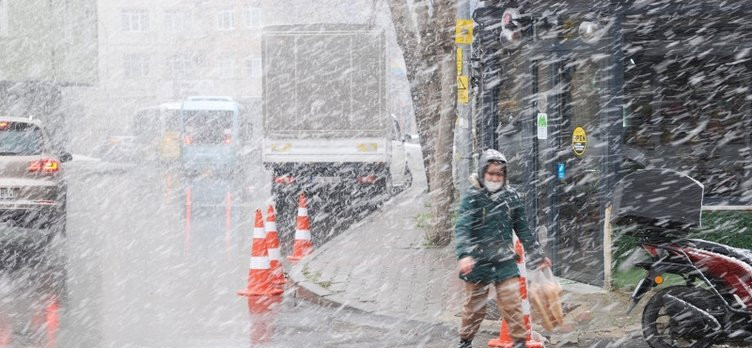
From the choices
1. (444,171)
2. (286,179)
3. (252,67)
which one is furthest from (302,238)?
(252,67)

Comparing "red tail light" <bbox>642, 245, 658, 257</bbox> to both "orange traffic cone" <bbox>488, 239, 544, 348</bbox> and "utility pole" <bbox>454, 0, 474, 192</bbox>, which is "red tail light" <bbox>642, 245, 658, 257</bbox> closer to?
"orange traffic cone" <bbox>488, 239, 544, 348</bbox>

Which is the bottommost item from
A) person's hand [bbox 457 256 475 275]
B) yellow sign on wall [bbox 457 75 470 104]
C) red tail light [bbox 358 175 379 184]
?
red tail light [bbox 358 175 379 184]

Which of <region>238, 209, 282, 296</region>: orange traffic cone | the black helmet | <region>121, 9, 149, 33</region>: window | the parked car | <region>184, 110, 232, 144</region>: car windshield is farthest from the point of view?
<region>121, 9, 149, 33</region>: window

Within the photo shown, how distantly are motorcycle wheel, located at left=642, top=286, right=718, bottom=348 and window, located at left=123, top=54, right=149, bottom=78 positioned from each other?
65.9 meters

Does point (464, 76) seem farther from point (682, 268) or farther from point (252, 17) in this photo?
point (252, 17)

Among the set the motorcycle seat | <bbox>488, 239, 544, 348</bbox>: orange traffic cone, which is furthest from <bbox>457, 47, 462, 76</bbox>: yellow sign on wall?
the motorcycle seat

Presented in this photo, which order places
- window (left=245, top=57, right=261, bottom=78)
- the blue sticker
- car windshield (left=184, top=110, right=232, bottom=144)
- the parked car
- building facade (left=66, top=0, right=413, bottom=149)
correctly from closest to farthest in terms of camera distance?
the blue sticker
the parked car
car windshield (left=184, top=110, right=232, bottom=144)
window (left=245, top=57, right=261, bottom=78)
building facade (left=66, top=0, right=413, bottom=149)

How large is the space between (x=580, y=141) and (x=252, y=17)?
60.0 metres

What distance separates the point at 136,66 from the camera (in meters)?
71.2

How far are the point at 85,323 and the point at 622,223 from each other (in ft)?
14.8

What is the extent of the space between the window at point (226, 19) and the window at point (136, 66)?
17.5 feet

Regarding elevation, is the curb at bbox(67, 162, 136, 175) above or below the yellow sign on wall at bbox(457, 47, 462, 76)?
below

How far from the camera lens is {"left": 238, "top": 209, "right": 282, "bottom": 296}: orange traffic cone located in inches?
425

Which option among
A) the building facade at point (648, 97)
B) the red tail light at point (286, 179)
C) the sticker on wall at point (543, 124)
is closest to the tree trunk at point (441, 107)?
the sticker on wall at point (543, 124)
